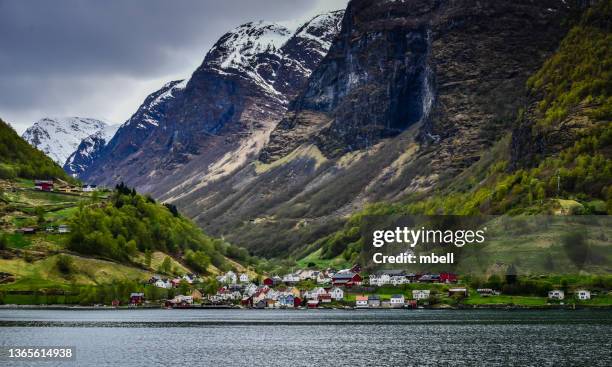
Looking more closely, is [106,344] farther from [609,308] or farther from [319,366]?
[609,308]

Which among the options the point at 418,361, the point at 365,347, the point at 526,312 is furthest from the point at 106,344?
the point at 526,312

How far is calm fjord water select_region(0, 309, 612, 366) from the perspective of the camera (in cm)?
11444

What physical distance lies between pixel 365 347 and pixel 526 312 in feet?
241

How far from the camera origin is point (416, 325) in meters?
170

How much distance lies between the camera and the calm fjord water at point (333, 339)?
11444cm

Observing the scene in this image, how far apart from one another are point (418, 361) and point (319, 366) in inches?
461

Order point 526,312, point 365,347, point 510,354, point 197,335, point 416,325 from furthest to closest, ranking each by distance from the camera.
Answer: point 526,312, point 416,325, point 197,335, point 365,347, point 510,354

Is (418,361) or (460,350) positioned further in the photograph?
(460,350)

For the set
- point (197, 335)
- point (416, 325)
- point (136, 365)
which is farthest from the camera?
point (416, 325)

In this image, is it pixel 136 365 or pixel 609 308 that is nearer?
pixel 136 365

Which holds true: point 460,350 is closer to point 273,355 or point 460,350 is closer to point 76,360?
point 273,355

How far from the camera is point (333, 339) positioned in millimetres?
144250

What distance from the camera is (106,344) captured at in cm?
13338

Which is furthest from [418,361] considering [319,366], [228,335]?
[228,335]
